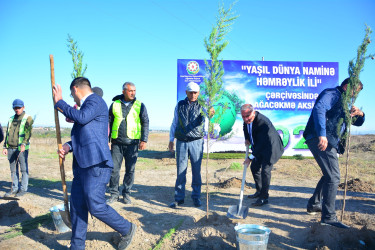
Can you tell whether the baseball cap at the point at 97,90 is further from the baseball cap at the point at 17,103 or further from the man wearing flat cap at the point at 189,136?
the baseball cap at the point at 17,103

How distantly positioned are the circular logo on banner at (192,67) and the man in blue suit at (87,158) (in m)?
8.53

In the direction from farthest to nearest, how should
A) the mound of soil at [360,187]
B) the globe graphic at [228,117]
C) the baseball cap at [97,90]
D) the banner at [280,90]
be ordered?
1. the banner at [280,90]
2. the globe graphic at [228,117]
3. the mound of soil at [360,187]
4. the baseball cap at [97,90]

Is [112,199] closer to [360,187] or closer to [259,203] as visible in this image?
[259,203]

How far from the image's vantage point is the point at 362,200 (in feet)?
19.3

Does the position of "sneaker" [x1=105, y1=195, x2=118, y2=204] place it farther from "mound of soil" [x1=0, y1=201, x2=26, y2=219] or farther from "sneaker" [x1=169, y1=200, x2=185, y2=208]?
"mound of soil" [x1=0, y1=201, x2=26, y2=219]

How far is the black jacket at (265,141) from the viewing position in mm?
5363

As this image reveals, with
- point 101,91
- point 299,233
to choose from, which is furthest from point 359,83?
point 101,91

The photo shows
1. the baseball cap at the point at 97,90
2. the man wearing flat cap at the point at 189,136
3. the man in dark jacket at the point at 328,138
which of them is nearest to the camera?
the man in dark jacket at the point at 328,138

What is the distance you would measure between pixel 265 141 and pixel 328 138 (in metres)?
1.33

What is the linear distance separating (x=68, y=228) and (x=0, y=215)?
157cm

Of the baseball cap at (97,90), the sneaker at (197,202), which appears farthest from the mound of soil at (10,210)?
the sneaker at (197,202)

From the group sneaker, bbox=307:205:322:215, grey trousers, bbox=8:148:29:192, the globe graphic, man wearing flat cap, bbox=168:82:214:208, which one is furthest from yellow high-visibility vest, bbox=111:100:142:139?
the globe graphic

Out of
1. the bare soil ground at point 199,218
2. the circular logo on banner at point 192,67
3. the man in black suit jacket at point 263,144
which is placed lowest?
the bare soil ground at point 199,218

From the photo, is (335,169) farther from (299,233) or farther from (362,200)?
(362,200)
